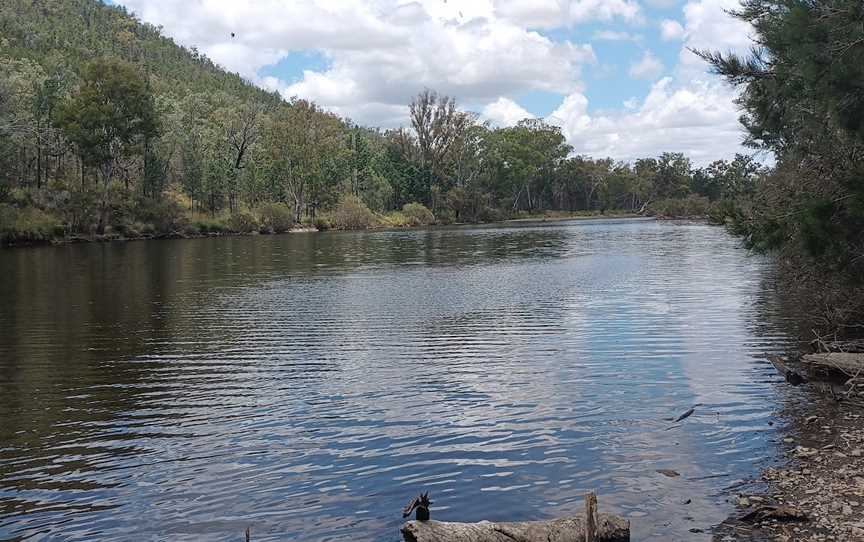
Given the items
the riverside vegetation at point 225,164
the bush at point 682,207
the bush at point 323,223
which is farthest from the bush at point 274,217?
the bush at point 682,207

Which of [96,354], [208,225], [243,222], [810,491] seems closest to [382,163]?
[243,222]

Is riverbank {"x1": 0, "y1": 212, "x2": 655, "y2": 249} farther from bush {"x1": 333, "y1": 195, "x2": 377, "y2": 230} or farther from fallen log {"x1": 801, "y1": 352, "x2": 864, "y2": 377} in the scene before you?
fallen log {"x1": 801, "y1": 352, "x2": 864, "y2": 377}

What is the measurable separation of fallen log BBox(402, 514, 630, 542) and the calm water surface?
0.59 metres

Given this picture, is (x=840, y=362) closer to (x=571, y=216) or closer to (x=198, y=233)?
(x=198, y=233)

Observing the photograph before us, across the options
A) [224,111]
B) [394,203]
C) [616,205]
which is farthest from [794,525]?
[616,205]

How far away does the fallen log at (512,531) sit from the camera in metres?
6.98

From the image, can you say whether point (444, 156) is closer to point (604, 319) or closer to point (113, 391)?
point (604, 319)

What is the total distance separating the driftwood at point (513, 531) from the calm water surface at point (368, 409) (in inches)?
23.8

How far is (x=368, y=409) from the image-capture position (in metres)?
12.8

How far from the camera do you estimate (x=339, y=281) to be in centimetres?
3475

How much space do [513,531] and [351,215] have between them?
102414 mm

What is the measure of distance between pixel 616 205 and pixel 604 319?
166609 mm

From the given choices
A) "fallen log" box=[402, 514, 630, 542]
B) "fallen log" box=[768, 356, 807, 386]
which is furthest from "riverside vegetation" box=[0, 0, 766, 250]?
"fallen log" box=[402, 514, 630, 542]

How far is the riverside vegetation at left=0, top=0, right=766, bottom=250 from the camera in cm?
7256
